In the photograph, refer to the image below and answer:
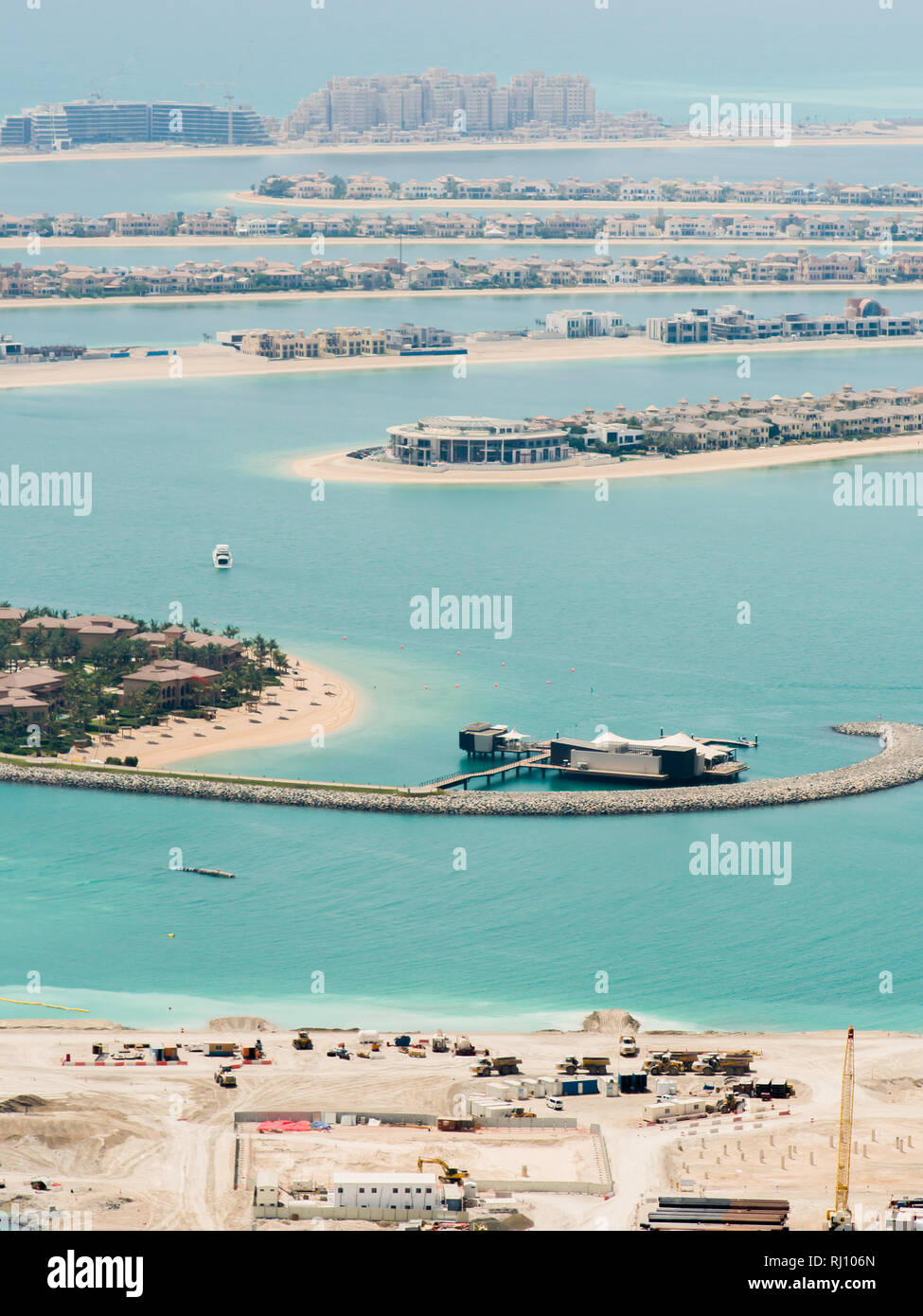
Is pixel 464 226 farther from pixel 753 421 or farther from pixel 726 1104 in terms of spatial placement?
pixel 726 1104

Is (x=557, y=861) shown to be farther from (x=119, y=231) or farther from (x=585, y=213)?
(x=585, y=213)

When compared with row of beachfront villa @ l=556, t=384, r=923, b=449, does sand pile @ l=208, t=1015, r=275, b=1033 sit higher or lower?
lower

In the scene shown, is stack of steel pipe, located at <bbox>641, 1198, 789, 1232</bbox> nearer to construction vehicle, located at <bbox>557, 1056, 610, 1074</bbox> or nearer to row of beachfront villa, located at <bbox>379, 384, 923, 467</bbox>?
construction vehicle, located at <bbox>557, 1056, 610, 1074</bbox>

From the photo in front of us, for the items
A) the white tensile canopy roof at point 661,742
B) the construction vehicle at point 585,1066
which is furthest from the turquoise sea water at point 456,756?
the construction vehicle at point 585,1066

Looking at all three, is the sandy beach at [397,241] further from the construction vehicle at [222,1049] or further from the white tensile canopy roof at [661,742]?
the construction vehicle at [222,1049]

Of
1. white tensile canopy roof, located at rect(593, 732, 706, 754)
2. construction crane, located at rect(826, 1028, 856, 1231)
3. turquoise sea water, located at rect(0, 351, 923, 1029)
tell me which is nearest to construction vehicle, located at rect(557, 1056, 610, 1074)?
turquoise sea water, located at rect(0, 351, 923, 1029)

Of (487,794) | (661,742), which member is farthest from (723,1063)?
(661,742)

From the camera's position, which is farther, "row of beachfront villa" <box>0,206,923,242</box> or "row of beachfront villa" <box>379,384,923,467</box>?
"row of beachfront villa" <box>0,206,923,242</box>
